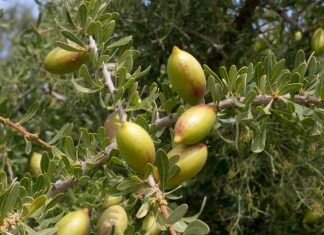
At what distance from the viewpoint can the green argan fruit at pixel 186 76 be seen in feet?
3.16

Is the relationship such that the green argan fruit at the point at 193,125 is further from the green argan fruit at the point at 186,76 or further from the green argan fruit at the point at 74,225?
the green argan fruit at the point at 74,225

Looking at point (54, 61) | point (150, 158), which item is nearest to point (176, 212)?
point (150, 158)

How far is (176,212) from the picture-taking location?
2.62 ft

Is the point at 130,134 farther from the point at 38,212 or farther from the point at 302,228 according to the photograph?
the point at 302,228

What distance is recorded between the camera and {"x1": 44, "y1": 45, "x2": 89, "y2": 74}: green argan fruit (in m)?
1.13

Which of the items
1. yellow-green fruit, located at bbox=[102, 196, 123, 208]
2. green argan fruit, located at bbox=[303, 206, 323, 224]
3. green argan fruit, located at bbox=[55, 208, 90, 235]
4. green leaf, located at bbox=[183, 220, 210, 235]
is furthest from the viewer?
green argan fruit, located at bbox=[303, 206, 323, 224]

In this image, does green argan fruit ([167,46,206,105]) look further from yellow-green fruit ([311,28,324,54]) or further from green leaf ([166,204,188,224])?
yellow-green fruit ([311,28,324,54])

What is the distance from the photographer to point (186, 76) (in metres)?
0.96

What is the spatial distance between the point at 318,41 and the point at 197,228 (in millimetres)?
818

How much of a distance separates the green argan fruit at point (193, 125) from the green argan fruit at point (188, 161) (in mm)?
16

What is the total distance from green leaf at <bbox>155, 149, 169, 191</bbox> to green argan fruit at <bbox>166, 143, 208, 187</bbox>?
29 mm

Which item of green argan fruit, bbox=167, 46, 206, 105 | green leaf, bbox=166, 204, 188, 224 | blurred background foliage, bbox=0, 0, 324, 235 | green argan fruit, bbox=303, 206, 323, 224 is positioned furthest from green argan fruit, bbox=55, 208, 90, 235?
green argan fruit, bbox=303, 206, 323, 224

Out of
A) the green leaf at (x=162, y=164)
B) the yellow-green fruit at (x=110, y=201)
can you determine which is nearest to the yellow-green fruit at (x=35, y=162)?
the yellow-green fruit at (x=110, y=201)

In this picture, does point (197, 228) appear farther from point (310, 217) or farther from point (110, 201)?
point (310, 217)
